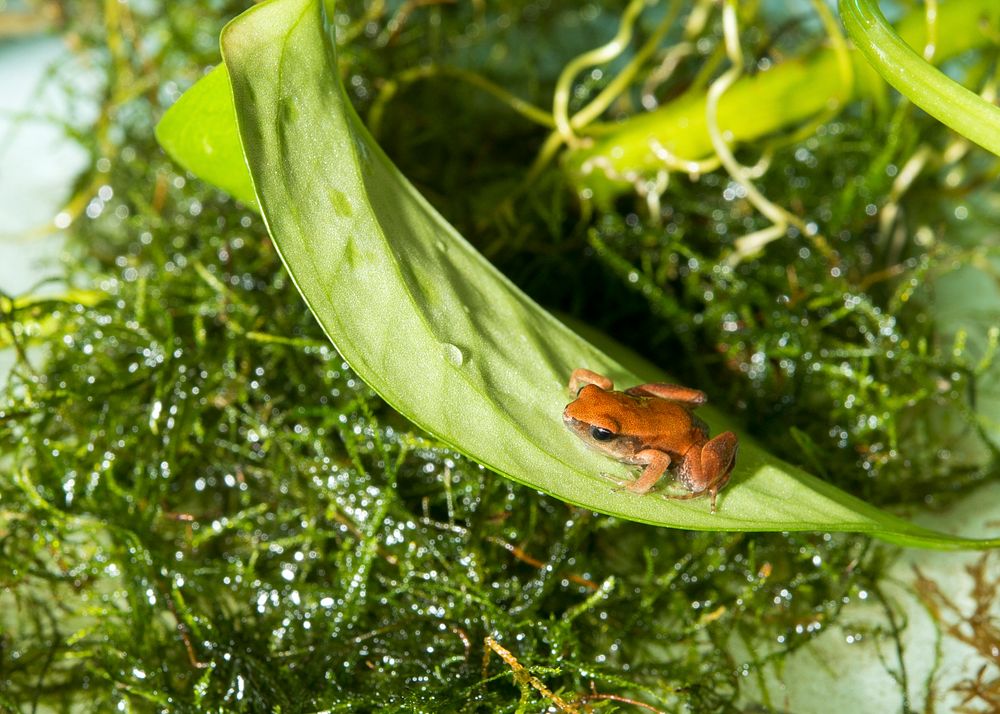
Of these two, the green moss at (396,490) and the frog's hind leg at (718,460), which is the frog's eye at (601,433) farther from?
the green moss at (396,490)

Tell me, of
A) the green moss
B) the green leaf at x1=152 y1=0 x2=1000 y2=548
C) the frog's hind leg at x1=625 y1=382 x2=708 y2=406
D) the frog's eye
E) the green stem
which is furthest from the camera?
the green stem

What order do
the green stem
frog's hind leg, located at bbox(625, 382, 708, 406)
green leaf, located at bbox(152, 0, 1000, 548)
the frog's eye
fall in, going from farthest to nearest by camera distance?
1. the green stem
2. frog's hind leg, located at bbox(625, 382, 708, 406)
3. the frog's eye
4. green leaf, located at bbox(152, 0, 1000, 548)

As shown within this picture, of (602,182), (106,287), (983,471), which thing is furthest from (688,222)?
(106,287)

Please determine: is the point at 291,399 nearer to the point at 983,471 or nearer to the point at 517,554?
the point at 517,554

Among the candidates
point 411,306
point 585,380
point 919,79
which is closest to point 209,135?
point 411,306

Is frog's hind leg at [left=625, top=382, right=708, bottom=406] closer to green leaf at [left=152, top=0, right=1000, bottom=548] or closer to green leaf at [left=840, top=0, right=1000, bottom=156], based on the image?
green leaf at [left=152, top=0, right=1000, bottom=548]

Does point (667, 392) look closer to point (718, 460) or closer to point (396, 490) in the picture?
point (718, 460)

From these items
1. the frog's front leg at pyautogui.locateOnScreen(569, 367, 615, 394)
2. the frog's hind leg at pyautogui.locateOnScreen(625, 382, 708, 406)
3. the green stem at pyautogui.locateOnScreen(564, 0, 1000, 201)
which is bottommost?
the frog's front leg at pyautogui.locateOnScreen(569, 367, 615, 394)

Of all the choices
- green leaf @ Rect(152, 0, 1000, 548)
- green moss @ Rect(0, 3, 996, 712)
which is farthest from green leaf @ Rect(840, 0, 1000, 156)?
green moss @ Rect(0, 3, 996, 712)

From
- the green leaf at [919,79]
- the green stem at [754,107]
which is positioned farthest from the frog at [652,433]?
the green stem at [754,107]
